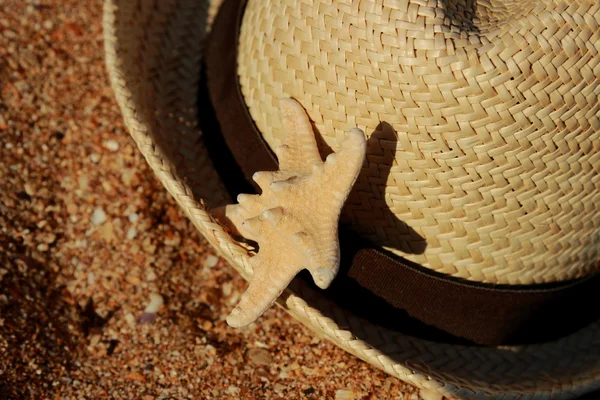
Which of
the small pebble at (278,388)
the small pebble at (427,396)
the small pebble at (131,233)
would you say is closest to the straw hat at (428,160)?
the small pebble at (427,396)

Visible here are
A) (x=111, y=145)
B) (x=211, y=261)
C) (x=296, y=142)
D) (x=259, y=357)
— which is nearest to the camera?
(x=296, y=142)

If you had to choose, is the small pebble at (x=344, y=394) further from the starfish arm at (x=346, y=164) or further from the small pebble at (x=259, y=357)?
the starfish arm at (x=346, y=164)

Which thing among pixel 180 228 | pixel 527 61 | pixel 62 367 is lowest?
pixel 62 367

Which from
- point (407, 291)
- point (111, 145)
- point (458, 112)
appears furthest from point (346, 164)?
point (111, 145)

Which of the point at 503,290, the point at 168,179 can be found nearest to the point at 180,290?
the point at 168,179

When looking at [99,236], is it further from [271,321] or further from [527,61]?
[527,61]

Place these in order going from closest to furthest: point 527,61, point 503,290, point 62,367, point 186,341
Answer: point 527,61 < point 503,290 < point 62,367 < point 186,341

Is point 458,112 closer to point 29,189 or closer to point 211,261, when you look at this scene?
point 211,261
